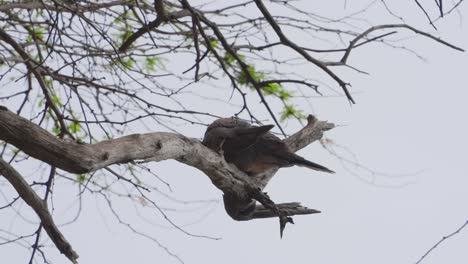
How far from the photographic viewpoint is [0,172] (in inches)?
111

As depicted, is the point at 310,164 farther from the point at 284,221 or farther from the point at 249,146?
the point at 284,221

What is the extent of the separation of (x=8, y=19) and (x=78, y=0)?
461 millimetres

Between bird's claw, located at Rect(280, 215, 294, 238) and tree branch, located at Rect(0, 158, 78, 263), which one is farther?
bird's claw, located at Rect(280, 215, 294, 238)

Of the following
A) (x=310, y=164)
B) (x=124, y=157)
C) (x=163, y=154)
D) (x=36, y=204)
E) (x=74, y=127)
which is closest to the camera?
(x=124, y=157)

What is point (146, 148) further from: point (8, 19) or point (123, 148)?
point (8, 19)

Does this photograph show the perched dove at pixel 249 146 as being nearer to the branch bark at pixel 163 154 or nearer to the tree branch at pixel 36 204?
the branch bark at pixel 163 154

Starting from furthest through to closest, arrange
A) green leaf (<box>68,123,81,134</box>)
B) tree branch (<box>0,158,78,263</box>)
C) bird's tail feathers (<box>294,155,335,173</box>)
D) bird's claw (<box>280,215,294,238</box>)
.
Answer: green leaf (<box>68,123,81,134</box>) → bird's tail feathers (<box>294,155,335,173</box>) → bird's claw (<box>280,215,294,238</box>) → tree branch (<box>0,158,78,263</box>)

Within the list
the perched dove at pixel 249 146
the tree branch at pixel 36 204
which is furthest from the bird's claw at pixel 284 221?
the tree branch at pixel 36 204

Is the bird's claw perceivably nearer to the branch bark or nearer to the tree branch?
the branch bark

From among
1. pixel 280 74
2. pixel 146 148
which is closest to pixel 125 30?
pixel 280 74

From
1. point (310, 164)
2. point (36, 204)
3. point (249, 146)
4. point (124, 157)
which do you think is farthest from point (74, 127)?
point (124, 157)

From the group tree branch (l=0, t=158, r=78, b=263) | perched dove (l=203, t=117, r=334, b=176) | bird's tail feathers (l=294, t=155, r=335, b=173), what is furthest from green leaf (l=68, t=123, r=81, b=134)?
tree branch (l=0, t=158, r=78, b=263)

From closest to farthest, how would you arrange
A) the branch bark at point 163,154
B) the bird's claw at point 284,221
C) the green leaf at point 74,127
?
1. the branch bark at point 163,154
2. the bird's claw at point 284,221
3. the green leaf at point 74,127

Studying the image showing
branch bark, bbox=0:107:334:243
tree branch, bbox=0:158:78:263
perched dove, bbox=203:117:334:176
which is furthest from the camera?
perched dove, bbox=203:117:334:176
